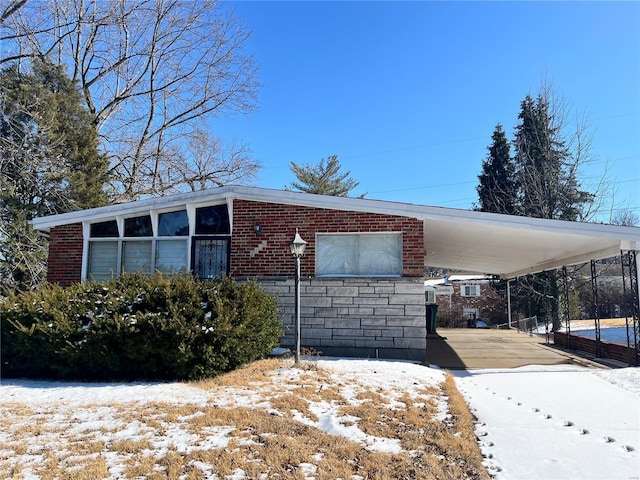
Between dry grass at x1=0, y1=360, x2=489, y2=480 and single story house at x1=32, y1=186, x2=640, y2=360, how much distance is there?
114 inches

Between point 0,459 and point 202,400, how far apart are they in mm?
2051

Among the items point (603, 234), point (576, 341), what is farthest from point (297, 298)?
point (576, 341)

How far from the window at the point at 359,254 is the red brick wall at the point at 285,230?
14 cm

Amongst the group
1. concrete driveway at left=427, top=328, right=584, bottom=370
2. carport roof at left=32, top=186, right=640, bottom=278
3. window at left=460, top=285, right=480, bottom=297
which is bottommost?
concrete driveway at left=427, top=328, right=584, bottom=370

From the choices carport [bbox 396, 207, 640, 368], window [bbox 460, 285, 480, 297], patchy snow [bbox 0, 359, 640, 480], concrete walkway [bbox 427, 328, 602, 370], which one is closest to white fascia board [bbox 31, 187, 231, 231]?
patchy snow [bbox 0, 359, 640, 480]

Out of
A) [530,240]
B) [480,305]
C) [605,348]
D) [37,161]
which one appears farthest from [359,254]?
[480,305]

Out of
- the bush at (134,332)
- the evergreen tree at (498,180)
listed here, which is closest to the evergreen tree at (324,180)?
the evergreen tree at (498,180)

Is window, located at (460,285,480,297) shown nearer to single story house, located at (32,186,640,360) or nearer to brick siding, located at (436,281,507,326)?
brick siding, located at (436,281,507,326)

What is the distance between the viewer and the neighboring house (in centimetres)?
2367

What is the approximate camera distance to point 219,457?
3.61 m

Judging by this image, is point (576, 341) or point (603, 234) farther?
point (576, 341)

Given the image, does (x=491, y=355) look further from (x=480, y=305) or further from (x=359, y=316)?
(x=480, y=305)

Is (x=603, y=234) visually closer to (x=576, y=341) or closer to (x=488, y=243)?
(x=488, y=243)

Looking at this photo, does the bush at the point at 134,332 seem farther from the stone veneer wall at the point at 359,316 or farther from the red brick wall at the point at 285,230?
the red brick wall at the point at 285,230
